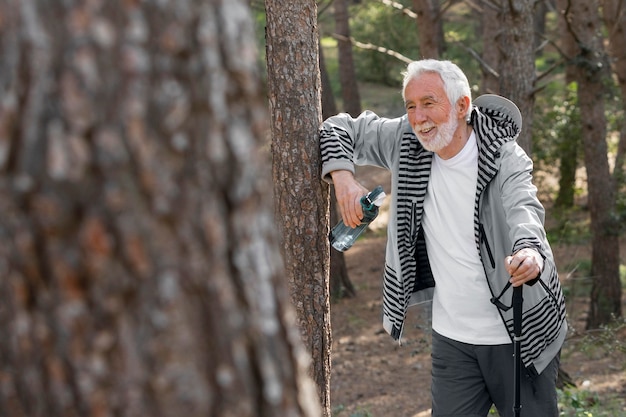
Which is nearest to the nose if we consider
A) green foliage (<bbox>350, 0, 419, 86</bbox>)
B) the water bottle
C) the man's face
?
the man's face

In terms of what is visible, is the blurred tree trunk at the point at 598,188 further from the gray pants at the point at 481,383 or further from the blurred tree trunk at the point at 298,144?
the blurred tree trunk at the point at 298,144

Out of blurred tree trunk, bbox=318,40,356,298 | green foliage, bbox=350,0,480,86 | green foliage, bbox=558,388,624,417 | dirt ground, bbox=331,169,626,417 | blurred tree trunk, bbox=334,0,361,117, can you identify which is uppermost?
green foliage, bbox=350,0,480,86

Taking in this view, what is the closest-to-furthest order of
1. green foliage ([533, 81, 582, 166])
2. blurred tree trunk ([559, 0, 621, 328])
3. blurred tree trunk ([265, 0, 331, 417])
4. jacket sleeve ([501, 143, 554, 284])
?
jacket sleeve ([501, 143, 554, 284]) < blurred tree trunk ([265, 0, 331, 417]) < blurred tree trunk ([559, 0, 621, 328]) < green foliage ([533, 81, 582, 166])

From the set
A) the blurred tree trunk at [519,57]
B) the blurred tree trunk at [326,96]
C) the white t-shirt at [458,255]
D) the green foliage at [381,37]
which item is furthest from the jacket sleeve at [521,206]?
the green foliage at [381,37]

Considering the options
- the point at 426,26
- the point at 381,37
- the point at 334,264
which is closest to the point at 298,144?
the point at 426,26

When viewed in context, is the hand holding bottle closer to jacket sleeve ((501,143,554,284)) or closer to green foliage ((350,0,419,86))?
jacket sleeve ((501,143,554,284))

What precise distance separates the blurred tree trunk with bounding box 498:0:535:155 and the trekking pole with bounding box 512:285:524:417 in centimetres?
458

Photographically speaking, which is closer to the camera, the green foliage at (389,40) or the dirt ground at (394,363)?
the dirt ground at (394,363)

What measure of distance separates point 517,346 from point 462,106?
1026 millimetres

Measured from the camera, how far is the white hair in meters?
3.93

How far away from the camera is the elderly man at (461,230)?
3.83 metres

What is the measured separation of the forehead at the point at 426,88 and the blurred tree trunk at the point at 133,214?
8.07ft

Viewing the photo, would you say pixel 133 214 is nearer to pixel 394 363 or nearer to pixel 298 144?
pixel 298 144

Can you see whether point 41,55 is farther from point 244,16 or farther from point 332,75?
point 332,75
